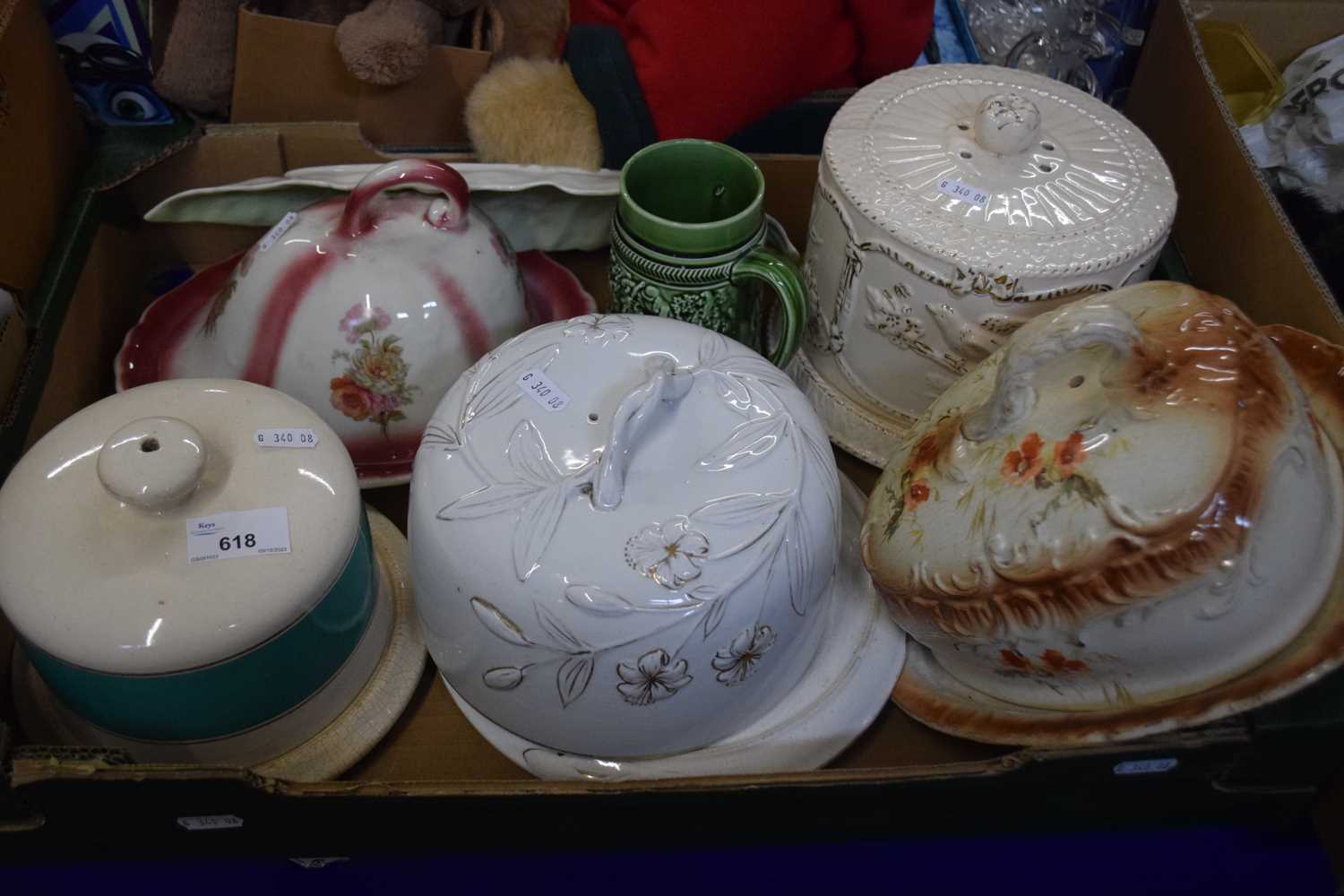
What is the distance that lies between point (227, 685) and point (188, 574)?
7cm

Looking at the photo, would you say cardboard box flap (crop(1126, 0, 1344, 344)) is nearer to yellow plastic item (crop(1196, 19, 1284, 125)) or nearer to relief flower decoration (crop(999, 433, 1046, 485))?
yellow plastic item (crop(1196, 19, 1284, 125))

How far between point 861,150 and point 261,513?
47 cm

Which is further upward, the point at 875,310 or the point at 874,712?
the point at 875,310

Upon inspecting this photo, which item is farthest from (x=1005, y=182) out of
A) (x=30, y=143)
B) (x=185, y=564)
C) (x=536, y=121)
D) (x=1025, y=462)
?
(x=30, y=143)

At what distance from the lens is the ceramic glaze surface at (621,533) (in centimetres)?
59

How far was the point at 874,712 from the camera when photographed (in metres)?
0.76

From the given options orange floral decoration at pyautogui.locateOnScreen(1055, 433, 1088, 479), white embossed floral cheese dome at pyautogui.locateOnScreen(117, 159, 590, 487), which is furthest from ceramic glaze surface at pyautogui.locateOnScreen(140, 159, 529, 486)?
orange floral decoration at pyautogui.locateOnScreen(1055, 433, 1088, 479)

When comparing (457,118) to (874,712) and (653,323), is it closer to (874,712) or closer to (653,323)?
(653,323)

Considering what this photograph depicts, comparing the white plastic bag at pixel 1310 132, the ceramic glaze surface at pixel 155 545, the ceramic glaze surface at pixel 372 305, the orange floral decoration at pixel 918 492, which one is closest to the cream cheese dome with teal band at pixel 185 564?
the ceramic glaze surface at pixel 155 545

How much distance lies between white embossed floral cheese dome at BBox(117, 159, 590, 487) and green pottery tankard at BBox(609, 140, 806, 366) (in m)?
0.11

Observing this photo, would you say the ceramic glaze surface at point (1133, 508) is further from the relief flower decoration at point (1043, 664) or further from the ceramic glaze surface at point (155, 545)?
the ceramic glaze surface at point (155, 545)

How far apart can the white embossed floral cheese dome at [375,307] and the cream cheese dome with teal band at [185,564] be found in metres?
0.10

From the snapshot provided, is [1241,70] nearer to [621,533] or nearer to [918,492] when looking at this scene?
[918,492]

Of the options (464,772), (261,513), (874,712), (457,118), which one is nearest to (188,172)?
(457,118)
